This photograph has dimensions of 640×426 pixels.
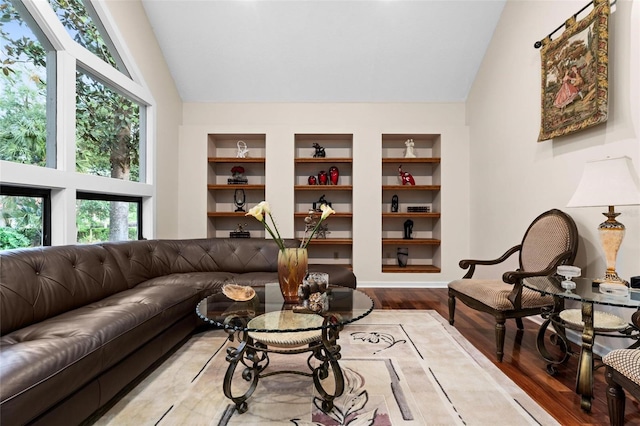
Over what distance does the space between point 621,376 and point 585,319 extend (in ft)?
1.33

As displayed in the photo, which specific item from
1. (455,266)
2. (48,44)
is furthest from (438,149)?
(48,44)

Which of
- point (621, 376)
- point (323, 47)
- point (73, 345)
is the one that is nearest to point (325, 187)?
point (323, 47)

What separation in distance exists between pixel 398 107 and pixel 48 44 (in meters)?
4.01

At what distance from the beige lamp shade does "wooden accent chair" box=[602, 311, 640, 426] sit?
2.45 ft

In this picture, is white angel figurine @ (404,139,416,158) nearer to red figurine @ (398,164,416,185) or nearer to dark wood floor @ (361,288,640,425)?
red figurine @ (398,164,416,185)

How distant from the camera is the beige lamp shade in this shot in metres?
1.82

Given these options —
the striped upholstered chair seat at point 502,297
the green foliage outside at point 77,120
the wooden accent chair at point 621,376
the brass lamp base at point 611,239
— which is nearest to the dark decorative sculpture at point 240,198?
the green foliage outside at point 77,120

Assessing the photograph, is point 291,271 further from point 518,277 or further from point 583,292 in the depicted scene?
point 583,292

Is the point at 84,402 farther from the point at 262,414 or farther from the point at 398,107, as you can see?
the point at 398,107

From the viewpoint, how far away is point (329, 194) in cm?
515

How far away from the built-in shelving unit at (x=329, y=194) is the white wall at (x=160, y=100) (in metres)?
1.80

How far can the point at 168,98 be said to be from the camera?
4355 millimetres

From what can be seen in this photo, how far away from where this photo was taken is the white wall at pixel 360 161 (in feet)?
15.4

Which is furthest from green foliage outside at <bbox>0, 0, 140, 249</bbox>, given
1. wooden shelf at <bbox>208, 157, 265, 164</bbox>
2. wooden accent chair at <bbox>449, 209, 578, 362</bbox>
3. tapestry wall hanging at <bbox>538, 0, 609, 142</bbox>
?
tapestry wall hanging at <bbox>538, 0, 609, 142</bbox>
